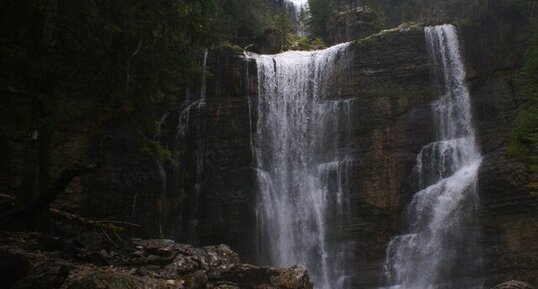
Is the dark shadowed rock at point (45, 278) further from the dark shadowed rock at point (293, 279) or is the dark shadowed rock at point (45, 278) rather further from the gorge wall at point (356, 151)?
the gorge wall at point (356, 151)

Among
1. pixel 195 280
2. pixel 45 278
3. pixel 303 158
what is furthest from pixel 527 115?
pixel 45 278

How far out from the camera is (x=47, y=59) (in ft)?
32.8

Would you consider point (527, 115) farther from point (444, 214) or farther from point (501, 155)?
point (444, 214)

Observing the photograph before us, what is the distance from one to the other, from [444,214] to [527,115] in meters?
4.47

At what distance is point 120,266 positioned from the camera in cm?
1080

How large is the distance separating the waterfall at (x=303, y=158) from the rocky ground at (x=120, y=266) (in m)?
7.12

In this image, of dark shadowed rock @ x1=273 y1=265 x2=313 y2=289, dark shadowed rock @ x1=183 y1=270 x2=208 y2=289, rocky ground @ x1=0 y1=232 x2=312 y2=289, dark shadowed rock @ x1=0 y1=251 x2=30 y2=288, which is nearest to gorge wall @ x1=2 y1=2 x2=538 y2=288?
dark shadowed rock @ x1=273 y1=265 x2=313 y2=289

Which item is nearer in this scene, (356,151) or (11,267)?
(11,267)

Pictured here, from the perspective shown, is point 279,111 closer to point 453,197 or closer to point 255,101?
point 255,101

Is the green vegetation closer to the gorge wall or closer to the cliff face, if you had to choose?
the cliff face

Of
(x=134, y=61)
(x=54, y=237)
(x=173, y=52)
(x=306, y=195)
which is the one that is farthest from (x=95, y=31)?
(x=306, y=195)

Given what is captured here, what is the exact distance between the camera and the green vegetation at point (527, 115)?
17.2 meters

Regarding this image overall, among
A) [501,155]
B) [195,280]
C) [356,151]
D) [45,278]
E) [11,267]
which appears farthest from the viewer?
[356,151]

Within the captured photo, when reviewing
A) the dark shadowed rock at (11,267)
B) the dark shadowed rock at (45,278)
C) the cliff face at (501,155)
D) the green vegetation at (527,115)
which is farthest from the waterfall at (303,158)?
the dark shadowed rock at (11,267)
